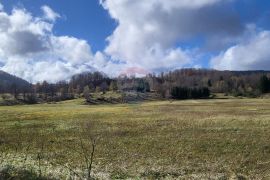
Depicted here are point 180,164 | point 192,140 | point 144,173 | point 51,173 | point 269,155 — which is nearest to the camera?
point 51,173

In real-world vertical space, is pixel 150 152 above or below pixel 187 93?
below

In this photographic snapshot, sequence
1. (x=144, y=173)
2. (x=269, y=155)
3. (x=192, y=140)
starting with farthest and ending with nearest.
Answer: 1. (x=192, y=140)
2. (x=269, y=155)
3. (x=144, y=173)

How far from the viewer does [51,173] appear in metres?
20.9

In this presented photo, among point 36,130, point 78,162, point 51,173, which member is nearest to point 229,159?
point 78,162

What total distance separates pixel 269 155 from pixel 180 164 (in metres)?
6.62

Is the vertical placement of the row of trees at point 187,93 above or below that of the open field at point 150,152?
above

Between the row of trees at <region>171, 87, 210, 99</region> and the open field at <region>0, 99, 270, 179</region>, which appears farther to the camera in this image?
the row of trees at <region>171, 87, 210, 99</region>

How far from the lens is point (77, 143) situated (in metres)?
35.5

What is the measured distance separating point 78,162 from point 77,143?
9.62 meters

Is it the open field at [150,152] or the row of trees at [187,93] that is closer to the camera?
the open field at [150,152]

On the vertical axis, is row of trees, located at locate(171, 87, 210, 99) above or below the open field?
above

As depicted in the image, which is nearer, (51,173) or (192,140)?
(51,173)

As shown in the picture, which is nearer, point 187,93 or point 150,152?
point 150,152

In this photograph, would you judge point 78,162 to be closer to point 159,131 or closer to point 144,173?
point 144,173
